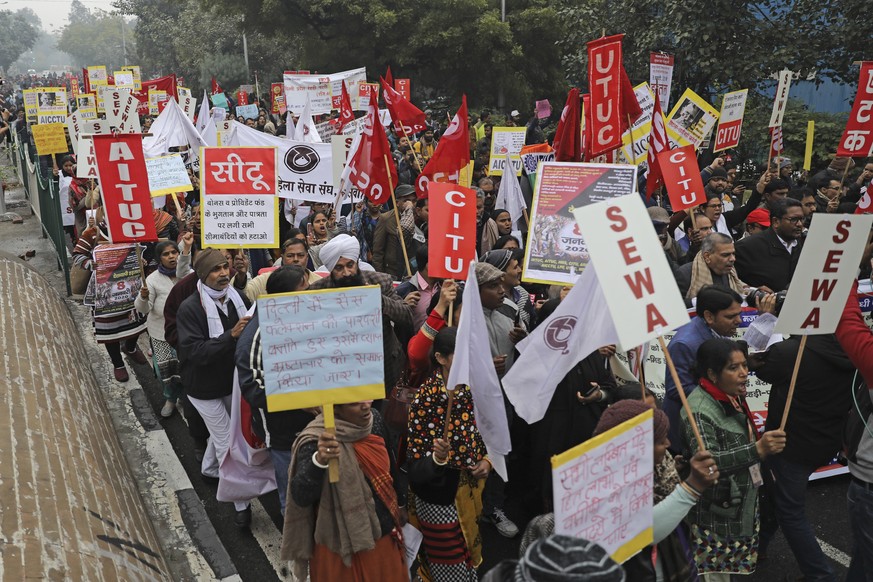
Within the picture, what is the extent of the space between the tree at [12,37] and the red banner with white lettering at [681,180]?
397 ft

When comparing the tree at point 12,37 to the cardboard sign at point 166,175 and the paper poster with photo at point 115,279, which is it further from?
the paper poster with photo at point 115,279

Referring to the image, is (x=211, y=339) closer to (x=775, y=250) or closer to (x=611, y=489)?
(x=611, y=489)

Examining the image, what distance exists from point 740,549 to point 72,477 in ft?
11.4

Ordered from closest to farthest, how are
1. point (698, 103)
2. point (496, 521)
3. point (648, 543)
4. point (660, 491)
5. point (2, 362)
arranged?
point (648, 543) → point (660, 491) → point (2, 362) → point (496, 521) → point (698, 103)

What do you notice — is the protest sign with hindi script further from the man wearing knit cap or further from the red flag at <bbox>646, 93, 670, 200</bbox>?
the red flag at <bbox>646, 93, 670, 200</bbox>

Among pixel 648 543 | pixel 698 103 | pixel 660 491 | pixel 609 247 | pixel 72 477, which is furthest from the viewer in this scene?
pixel 698 103

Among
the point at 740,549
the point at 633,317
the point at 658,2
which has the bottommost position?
the point at 740,549

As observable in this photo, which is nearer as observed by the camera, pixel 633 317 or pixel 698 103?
pixel 633 317

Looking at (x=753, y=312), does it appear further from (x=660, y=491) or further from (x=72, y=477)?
(x=72, y=477)

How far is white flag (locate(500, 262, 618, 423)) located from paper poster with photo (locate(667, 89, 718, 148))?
7569mm

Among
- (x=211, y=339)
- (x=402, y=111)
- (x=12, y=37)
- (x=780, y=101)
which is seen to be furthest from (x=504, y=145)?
(x=12, y=37)

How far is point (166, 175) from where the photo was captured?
8.78 meters

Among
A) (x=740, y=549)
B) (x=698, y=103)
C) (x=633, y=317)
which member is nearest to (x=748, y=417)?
(x=740, y=549)

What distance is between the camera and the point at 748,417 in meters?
4.19
